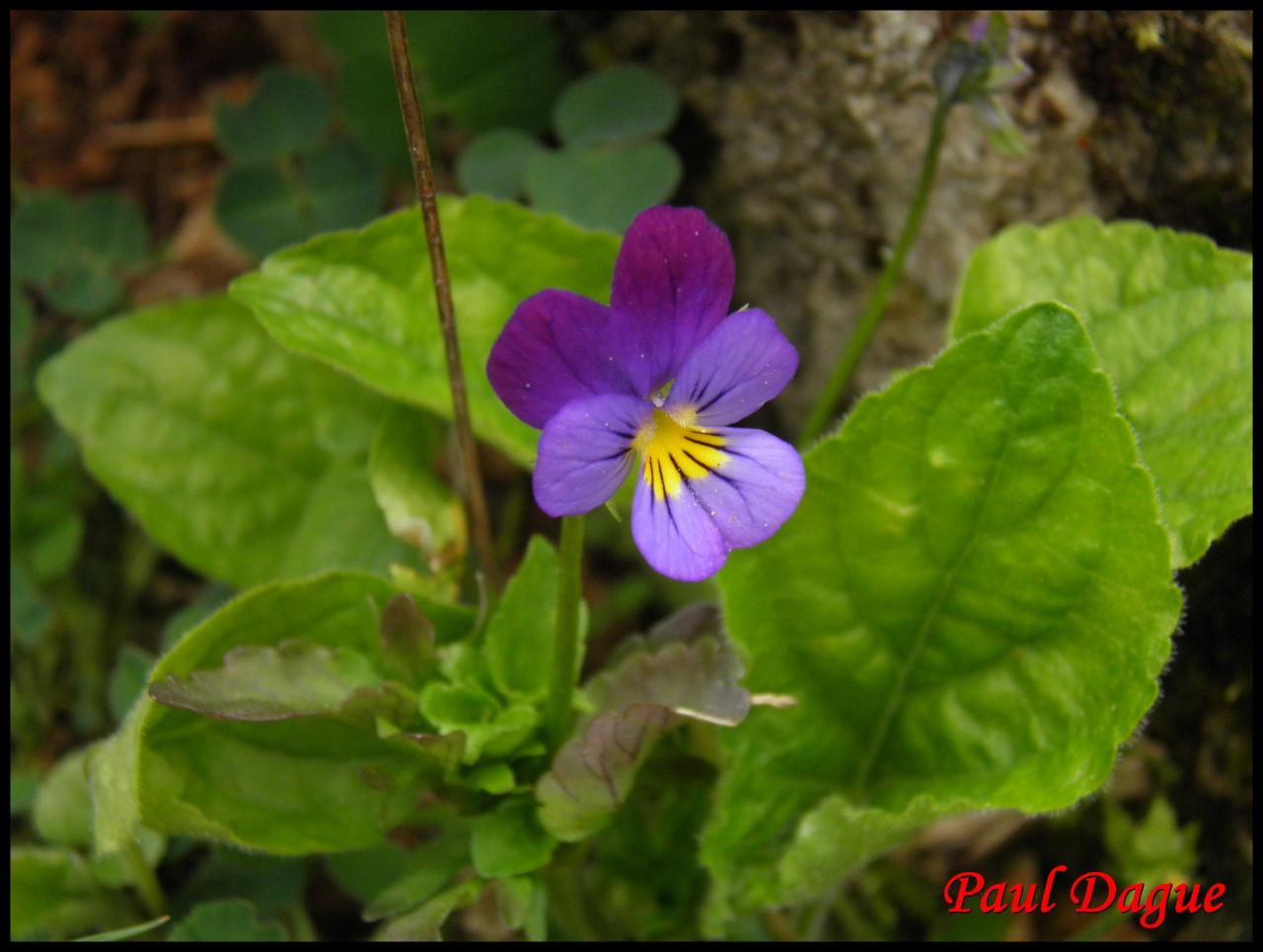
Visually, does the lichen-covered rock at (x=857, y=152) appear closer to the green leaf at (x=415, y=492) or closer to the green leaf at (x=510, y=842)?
the green leaf at (x=415, y=492)

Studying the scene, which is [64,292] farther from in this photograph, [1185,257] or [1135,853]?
[1135,853]

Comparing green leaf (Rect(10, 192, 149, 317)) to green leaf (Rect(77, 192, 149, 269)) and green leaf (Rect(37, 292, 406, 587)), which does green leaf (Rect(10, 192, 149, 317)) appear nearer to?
green leaf (Rect(77, 192, 149, 269))

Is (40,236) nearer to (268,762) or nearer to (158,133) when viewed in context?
(158,133)

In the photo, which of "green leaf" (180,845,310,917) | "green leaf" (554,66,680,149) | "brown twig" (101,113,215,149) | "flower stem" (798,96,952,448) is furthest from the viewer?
"brown twig" (101,113,215,149)

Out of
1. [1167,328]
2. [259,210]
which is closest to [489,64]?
[259,210]

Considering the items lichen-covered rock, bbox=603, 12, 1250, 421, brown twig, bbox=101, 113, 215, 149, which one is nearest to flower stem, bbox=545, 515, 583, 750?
lichen-covered rock, bbox=603, 12, 1250, 421

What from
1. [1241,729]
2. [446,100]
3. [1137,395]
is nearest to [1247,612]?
[1241,729]
